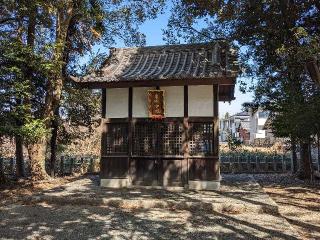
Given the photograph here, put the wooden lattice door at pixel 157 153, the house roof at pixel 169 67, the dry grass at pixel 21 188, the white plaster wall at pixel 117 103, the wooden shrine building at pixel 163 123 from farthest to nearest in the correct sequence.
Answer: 1. the white plaster wall at pixel 117 103
2. the wooden lattice door at pixel 157 153
3. the wooden shrine building at pixel 163 123
4. the house roof at pixel 169 67
5. the dry grass at pixel 21 188

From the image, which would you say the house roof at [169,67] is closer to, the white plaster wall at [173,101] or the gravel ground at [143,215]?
the white plaster wall at [173,101]

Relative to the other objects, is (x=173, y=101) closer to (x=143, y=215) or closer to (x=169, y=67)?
(x=169, y=67)

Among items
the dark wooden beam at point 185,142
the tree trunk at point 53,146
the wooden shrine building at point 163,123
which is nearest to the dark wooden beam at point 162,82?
the wooden shrine building at point 163,123

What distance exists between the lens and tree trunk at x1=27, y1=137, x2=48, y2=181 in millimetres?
15406

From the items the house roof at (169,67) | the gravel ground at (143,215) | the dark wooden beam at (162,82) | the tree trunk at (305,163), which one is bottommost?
the gravel ground at (143,215)

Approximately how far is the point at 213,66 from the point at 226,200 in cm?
522

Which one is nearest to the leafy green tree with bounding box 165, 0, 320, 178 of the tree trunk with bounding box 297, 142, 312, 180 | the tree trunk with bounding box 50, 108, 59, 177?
the tree trunk with bounding box 297, 142, 312, 180

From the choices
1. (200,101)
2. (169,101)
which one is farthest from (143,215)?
(200,101)

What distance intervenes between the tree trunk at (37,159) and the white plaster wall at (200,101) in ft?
20.7

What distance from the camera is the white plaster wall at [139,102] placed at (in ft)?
45.4

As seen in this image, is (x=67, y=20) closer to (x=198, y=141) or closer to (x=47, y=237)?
(x=198, y=141)

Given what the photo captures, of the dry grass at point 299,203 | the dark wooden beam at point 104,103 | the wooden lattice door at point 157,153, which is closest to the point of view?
the dry grass at point 299,203

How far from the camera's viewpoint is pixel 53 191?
40.9 ft

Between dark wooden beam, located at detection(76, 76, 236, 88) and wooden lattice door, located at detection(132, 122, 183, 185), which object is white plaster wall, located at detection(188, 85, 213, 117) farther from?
wooden lattice door, located at detection(132, 122, 183, 185)
